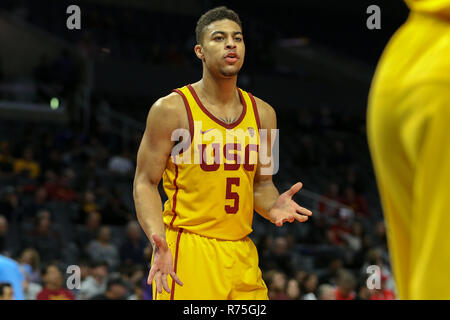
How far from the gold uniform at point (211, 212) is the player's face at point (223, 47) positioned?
0.79 feet

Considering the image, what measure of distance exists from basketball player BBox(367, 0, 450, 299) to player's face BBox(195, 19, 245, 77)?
253cm

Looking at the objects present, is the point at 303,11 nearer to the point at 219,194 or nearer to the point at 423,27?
the point at 219,194

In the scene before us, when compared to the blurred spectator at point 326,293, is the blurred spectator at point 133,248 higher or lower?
higher

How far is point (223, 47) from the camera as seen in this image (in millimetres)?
3809

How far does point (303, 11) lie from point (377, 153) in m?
20.3

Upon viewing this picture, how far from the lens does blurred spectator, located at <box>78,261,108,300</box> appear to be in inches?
330

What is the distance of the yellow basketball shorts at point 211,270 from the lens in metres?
3.73

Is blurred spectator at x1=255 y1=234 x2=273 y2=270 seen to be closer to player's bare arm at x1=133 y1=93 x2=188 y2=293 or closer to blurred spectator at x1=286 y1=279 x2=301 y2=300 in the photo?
blurred spectator at x1=286 y1=279 x2=301 y2=300

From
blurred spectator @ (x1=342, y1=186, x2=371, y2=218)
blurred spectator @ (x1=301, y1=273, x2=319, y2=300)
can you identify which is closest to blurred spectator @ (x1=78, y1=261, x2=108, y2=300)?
blurred spectator @ (x1=301, y1=273, x2=319, y2=300)

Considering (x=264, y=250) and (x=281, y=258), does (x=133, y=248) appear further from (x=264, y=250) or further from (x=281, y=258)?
(x=281, y=258)

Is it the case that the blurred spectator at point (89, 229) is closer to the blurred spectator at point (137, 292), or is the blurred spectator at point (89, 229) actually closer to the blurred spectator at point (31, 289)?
the blurred spectator at point (31, 289)

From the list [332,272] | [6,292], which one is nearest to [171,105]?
[6,292]

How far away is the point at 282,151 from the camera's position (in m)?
15.7

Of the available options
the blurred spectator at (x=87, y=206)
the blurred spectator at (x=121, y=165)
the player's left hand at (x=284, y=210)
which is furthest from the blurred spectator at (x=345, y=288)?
the blurred spectator at (x=121, y=165)
